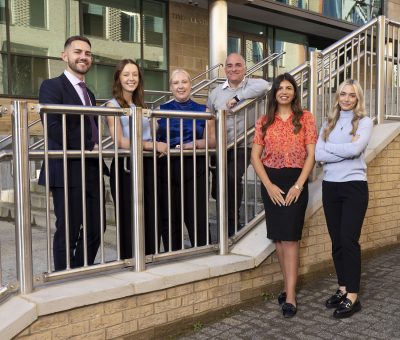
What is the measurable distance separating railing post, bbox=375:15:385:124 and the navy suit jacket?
12.0 feet

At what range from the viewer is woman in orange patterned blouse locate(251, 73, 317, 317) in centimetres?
370

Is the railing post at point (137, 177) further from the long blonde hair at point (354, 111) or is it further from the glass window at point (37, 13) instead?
the glass window at point (37, 13)

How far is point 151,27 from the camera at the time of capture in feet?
41.3

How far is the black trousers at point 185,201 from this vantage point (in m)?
3.83

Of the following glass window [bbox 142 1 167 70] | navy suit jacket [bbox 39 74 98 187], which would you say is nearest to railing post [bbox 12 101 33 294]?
navy suit jacket [bbox 39 74 98 187]

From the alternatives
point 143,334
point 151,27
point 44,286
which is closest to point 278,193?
point 143,334

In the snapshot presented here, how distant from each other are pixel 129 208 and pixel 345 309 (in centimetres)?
177

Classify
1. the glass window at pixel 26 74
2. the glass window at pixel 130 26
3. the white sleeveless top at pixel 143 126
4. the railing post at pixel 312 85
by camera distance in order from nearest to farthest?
the white sleeveless top at pixel 143 126, the railing post at pixel 312 85, the glass window at pixel 26 74, the glass window at pixel 130 26

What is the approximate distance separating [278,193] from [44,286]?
1.75m

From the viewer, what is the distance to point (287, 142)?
370 cm

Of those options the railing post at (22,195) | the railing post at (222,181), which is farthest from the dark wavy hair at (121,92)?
the railing post at (22,195)

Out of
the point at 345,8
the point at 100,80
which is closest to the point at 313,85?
the point at 100,80

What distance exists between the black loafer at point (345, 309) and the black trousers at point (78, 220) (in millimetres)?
1838

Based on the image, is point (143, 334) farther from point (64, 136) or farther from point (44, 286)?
point (64, 136)
